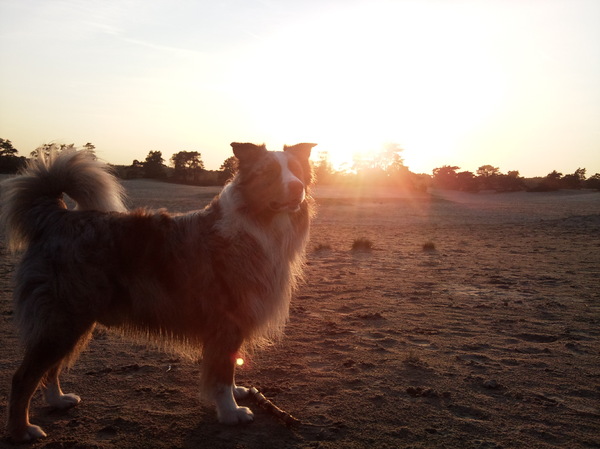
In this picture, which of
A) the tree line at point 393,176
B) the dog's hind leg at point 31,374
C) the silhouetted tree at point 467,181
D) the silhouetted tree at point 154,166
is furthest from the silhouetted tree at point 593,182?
the dog's hind leg at point 31,374

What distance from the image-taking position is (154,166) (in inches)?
2026

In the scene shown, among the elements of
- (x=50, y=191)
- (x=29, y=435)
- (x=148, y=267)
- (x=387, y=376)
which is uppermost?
(x=50, y=191)

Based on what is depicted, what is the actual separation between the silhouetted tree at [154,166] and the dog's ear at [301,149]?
48.8 meters

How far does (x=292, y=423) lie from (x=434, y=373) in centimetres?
171

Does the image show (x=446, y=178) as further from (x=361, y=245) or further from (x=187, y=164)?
(x=361, y=245)

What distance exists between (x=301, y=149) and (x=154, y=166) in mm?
49729

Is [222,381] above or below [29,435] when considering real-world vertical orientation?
above

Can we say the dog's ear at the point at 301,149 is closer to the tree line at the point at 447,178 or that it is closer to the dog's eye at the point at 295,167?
the dog's eye at the point at 295,167

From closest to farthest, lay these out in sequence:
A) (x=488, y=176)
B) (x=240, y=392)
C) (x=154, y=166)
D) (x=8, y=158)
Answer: (x=240, y=392) → (x=8, y=158) → (x=154, y=166) → (x=488, y=176)

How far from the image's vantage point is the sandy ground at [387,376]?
3697 millimetres

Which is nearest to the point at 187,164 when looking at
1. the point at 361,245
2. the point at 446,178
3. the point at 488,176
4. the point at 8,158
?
the point at 8,158

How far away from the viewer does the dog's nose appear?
419 centimetres

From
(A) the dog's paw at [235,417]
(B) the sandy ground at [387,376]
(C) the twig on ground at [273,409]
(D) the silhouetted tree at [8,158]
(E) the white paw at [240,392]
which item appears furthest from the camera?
(D) the silhouetted tree at [8,158]

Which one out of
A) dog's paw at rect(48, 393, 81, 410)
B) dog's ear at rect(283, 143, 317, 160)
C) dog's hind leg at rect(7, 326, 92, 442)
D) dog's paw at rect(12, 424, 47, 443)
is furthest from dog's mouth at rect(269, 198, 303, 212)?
dog's paw at rect(12, 424, 47, 443)
